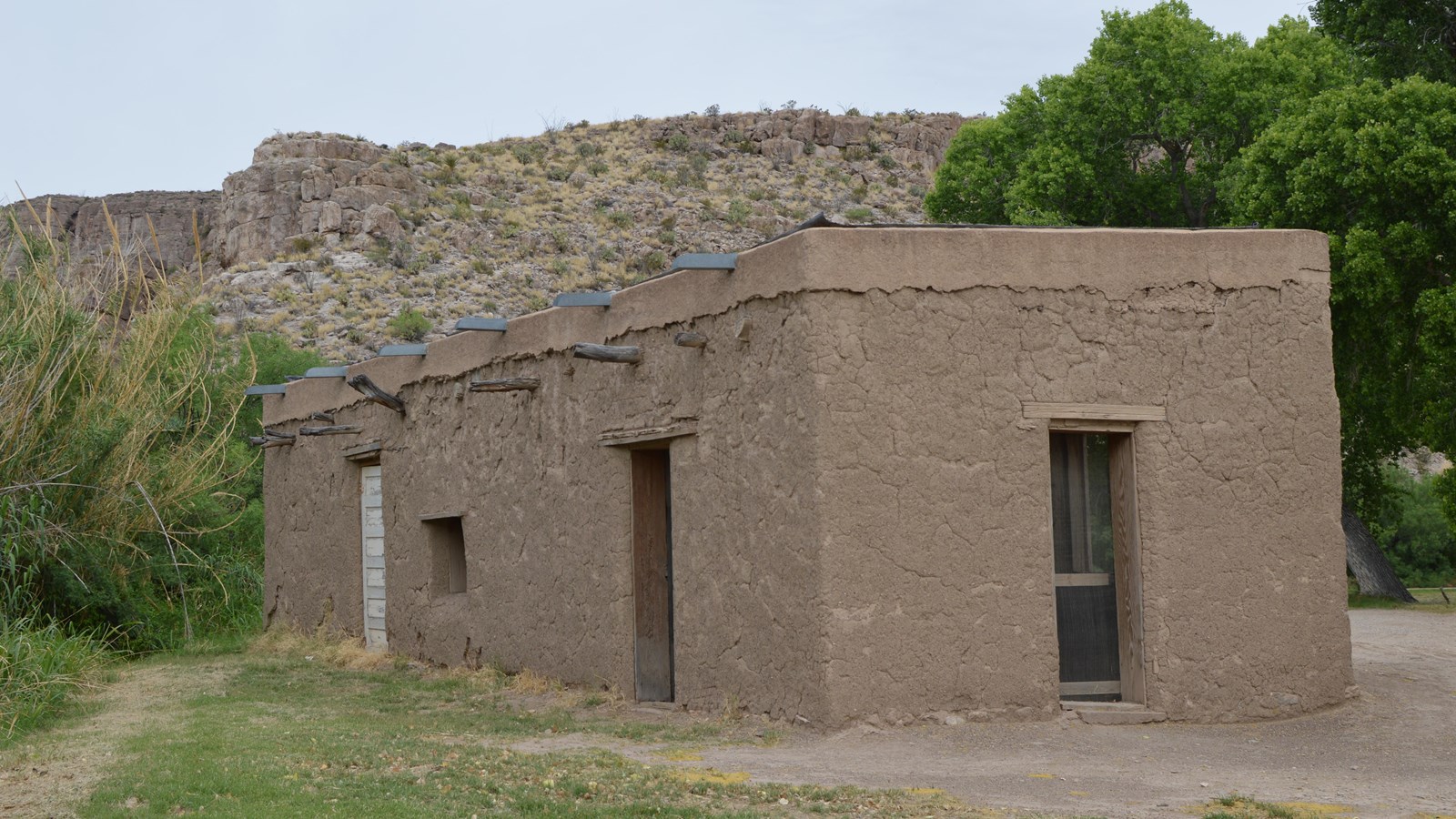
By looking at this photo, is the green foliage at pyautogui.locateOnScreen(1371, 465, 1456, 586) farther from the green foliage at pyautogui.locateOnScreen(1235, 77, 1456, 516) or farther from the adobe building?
the adobe building

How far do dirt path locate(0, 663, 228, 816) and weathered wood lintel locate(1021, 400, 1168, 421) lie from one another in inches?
215

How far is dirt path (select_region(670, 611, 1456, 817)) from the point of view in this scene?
21.5 feet

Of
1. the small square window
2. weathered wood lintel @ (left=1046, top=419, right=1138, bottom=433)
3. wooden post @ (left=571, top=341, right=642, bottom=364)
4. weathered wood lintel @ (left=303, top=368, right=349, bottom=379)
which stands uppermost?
weathered wood lintel @ (left=303, top=368, right=349, bottom=379)

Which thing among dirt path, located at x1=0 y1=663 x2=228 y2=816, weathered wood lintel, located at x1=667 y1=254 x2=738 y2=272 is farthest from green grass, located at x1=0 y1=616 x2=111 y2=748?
weathered wood lintel, located at x1=667 y1=254 x2=738 y2=272

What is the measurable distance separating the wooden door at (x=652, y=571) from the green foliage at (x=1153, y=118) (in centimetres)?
1359

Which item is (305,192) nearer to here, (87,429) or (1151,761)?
(87,429)

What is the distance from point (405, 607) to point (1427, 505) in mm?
25001

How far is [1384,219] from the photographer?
1593 cm

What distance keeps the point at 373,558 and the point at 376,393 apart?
1.89 metres

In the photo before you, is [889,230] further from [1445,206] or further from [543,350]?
[1445,206]

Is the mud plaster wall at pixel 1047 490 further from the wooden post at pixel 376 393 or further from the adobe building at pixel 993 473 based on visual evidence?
the wooden post at pixel 376 393

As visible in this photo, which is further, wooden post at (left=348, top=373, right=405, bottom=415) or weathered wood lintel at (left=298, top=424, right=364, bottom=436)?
weathered wood lintel at (left=298, top=424, right=364, bottom=436)

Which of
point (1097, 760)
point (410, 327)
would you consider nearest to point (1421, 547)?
point (410, 327)

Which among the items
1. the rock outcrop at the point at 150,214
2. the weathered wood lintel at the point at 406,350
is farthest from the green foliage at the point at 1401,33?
the rock outcrop at the point at 150,214
